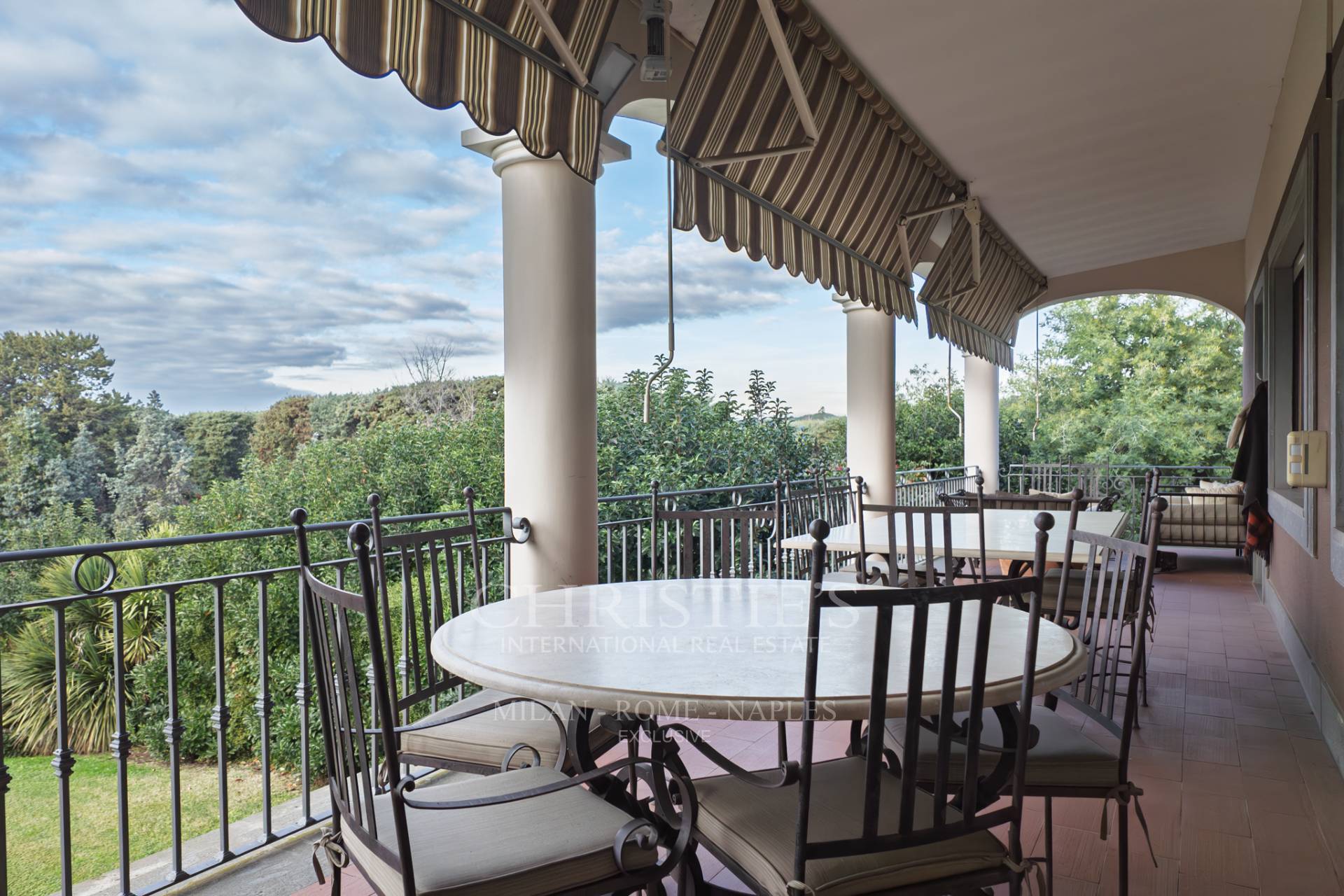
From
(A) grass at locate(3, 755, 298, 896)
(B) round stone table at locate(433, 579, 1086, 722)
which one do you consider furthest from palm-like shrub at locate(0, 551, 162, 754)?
(B) round stone table at locate(433, 579, 1086, 722)

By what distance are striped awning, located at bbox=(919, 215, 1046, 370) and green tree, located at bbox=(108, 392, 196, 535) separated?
1001cm

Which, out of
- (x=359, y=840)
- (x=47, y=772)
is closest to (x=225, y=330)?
(x=47, y=772)

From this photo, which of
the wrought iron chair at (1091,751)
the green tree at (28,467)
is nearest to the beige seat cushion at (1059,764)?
the wrought iron chair at (1091,751)

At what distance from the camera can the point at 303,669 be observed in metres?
2.55

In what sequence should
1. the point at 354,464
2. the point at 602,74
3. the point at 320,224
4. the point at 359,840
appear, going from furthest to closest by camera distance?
the point at 320,224
the point at 354,464
the point at 602,74
the point at 359,840

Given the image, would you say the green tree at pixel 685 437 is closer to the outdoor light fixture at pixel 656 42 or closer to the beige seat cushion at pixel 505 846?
the outdoor light fixture at pixel 656 42

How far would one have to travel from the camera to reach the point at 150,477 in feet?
37.4

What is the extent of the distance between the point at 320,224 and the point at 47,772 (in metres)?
15.3

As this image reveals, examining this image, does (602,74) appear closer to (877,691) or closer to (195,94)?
(877,691)

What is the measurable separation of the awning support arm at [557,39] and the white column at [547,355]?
0.65 meters

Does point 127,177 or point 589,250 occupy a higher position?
point 127,177

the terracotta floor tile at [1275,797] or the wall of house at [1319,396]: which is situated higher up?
the wall of house at [1319,396]

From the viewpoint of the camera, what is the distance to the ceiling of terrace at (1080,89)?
3.44 m

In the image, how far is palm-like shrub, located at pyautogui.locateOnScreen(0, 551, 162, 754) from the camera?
262 inches
